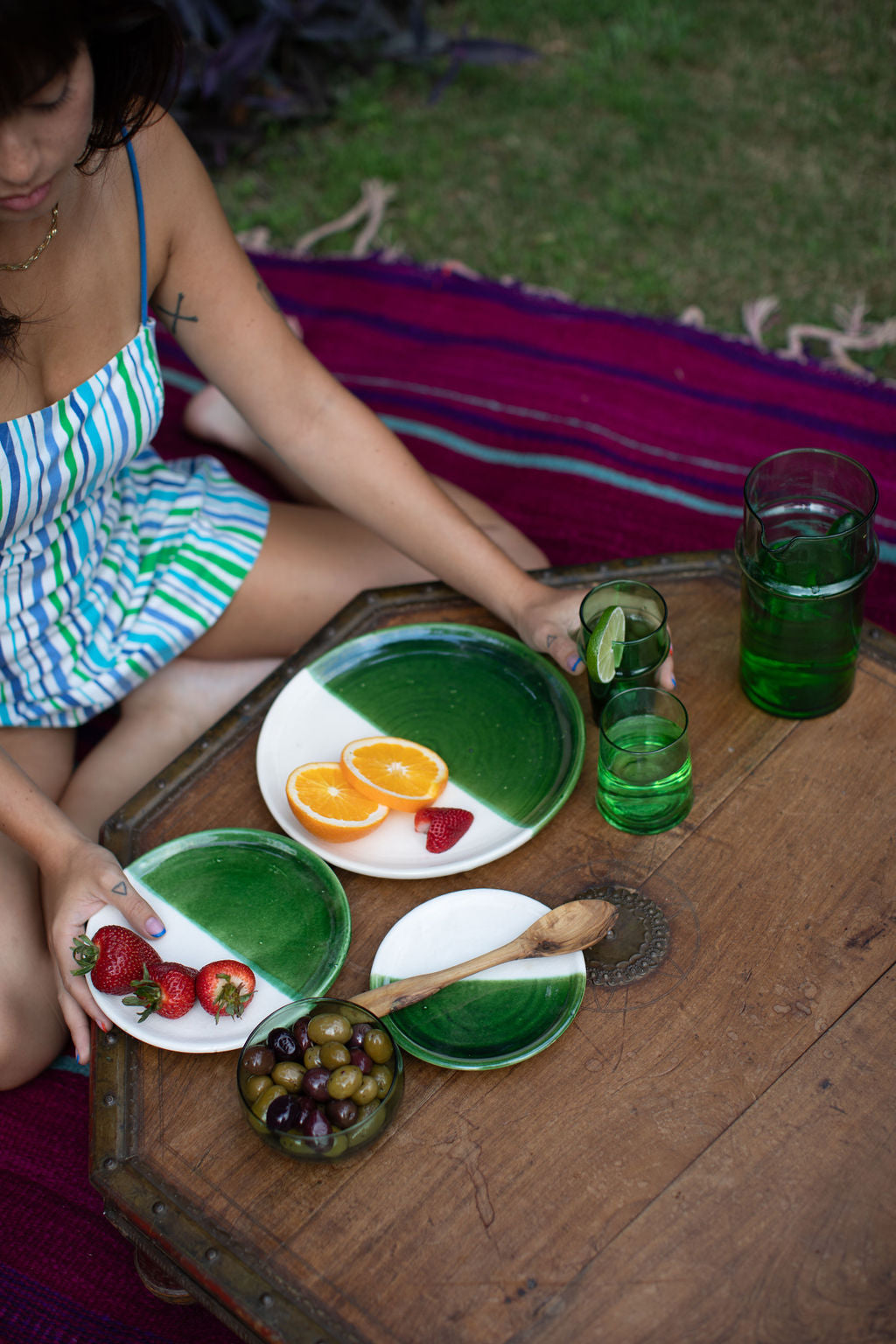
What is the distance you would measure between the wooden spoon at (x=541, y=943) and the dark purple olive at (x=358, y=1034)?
0.10 meters

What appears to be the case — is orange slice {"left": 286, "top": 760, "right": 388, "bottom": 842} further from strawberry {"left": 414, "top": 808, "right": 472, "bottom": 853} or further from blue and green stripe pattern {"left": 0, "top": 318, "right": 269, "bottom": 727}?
blue and green stripe pattern {"left": 0, "top": 318, "right": 269, "bottom": 727}

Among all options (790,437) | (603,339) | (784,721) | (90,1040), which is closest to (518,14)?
(603,339)

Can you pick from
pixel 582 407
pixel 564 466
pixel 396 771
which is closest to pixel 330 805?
pixel 396 771

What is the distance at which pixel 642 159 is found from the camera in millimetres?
3490

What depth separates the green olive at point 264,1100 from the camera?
1096 mm

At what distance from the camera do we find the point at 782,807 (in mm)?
1366

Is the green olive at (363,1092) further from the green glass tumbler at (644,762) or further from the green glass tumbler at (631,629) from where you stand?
the green glass tumbler at (631,629)

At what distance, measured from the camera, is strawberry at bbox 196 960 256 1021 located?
48.7 inches

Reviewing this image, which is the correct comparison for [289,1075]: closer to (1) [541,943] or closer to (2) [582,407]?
(1) [541,943]

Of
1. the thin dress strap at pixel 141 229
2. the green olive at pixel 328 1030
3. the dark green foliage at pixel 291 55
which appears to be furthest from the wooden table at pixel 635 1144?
the dark green foliage at pixel 291 55

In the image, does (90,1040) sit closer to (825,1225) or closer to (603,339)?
(825,1225)

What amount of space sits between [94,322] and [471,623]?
25.4 inches

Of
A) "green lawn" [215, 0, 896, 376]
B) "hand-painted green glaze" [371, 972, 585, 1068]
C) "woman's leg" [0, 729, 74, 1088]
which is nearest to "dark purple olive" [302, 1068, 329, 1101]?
"hand-painted green glaze" [371, 972, 585, 1068]

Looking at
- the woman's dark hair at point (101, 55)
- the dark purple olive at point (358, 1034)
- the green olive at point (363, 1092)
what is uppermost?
the woman's dark hair at point (101, 55)
